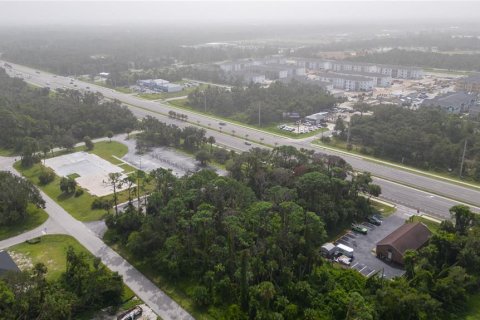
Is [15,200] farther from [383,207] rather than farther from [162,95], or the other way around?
[162,95]

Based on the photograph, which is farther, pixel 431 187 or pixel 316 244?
pixel 431 187

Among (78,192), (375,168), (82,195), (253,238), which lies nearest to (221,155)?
(82,195)

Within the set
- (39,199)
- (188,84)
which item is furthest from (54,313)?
(188,84)

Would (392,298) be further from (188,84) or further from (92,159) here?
(188,84)

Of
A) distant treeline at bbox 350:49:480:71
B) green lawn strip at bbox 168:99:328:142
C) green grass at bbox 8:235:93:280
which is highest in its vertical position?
distant treeline at bbox 350:49:480:71

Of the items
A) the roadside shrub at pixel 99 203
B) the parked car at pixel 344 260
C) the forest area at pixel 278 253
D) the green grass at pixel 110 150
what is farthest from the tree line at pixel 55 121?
the parked car at pixel 344 260

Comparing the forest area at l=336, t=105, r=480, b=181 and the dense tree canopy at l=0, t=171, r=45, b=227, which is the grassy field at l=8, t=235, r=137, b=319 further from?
the forest area at l=336, t=105, r=480, b=181

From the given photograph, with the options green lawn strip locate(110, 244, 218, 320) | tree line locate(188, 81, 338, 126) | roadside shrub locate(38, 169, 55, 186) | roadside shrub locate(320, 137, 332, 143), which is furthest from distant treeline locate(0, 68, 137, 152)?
roadside shrub locate(320, 137, 332, 143)
